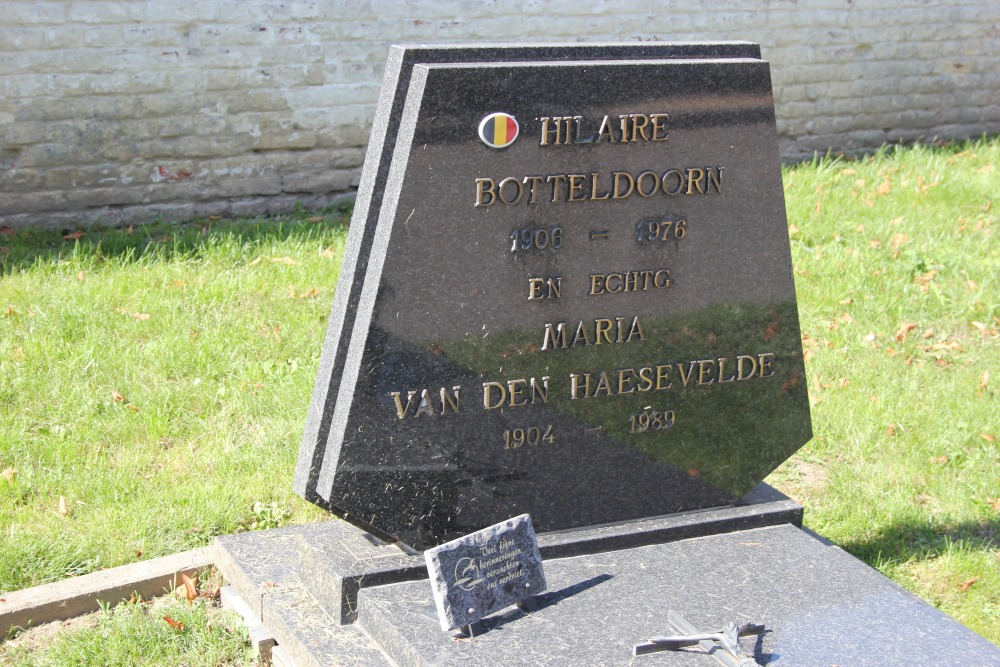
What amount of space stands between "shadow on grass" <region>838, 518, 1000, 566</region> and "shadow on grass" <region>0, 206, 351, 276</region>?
3.48 metres

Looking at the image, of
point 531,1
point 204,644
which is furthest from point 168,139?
point 204,644

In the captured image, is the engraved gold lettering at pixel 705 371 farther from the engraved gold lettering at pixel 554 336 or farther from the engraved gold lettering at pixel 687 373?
the engraved gold lettering at pixel 554 336

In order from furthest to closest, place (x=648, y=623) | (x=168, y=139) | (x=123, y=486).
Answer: (x=168, y=139) < (x=123, y=486) < (x=648, y=623)

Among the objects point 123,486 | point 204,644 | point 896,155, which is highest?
point 896,155

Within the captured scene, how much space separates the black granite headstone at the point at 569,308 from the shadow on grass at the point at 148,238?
3.04m

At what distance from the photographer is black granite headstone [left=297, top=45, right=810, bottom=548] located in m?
2.88

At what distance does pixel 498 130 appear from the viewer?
114 inches

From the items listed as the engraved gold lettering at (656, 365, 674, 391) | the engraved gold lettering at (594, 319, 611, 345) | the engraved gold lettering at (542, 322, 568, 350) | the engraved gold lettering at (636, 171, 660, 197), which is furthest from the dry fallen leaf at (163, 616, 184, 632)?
the engraved gold lettering at (636, 171, 660, 197)

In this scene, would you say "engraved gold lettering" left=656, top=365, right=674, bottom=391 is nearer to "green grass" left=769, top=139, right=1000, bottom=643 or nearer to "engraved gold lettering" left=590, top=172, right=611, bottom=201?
"engraved gold lettering" left=590, top=172, right=611, bottom=201

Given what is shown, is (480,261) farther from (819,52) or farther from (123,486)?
(819,52)

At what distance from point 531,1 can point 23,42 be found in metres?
3.07

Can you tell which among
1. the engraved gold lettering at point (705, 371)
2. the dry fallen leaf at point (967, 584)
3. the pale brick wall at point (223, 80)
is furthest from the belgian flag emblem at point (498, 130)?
the pale brick wall at point (223, 80)

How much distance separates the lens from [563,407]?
127 inches

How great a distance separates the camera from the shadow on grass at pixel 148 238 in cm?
567
